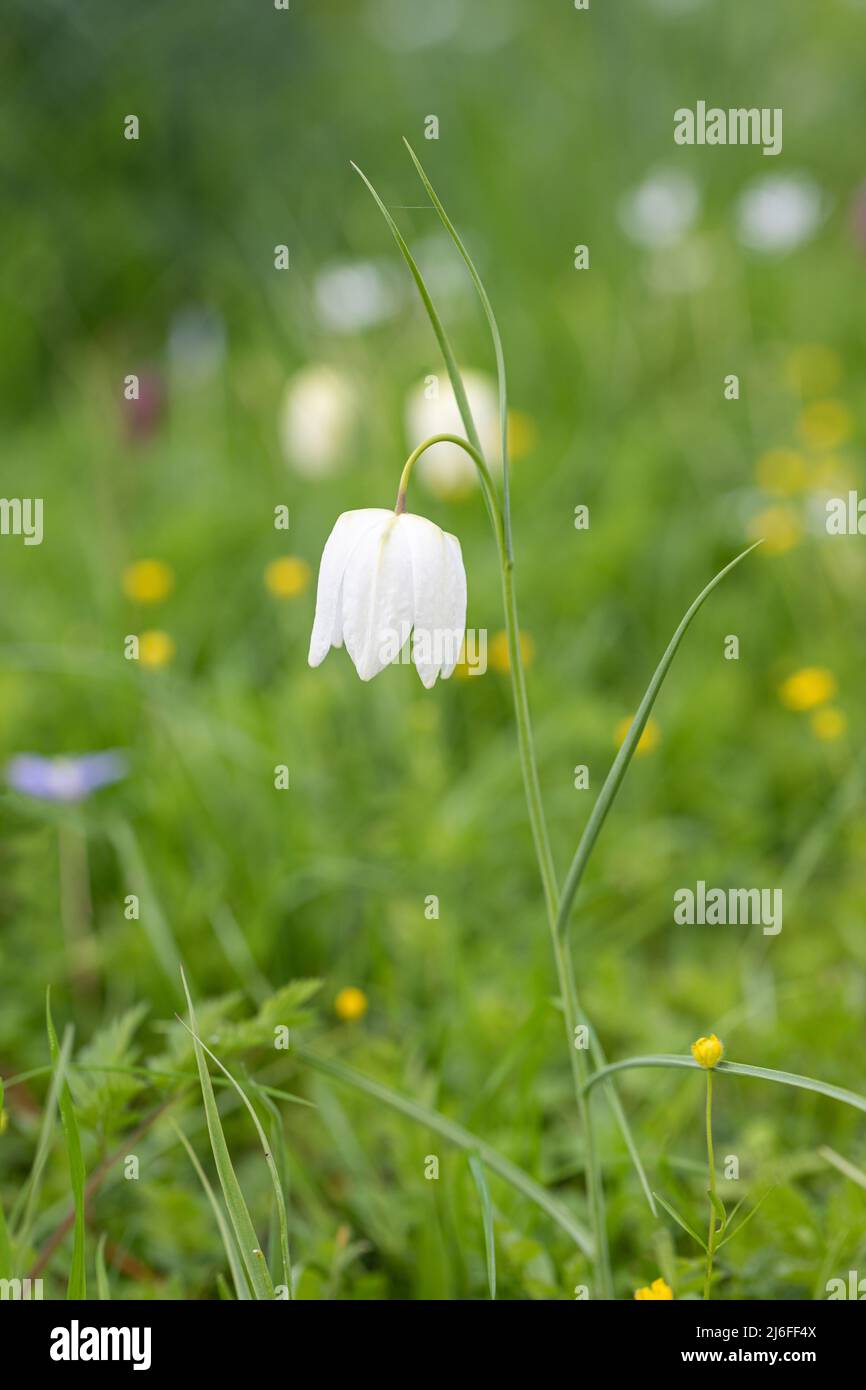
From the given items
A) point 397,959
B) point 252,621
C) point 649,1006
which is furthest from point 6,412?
point 649,1006

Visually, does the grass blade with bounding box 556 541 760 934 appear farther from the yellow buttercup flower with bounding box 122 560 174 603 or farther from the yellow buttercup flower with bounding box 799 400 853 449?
the yellow buttercup flower with bounding box 799 400 853 449

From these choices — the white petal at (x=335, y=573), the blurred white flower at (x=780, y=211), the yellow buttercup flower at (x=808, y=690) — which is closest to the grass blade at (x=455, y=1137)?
the white petal at (x=335, y=573)

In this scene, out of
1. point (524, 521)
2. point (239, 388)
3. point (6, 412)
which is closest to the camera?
point (524, 521)

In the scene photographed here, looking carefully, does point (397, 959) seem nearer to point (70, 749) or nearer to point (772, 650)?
point (70, 749)

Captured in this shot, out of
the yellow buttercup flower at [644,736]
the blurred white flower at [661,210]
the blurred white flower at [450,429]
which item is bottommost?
the yellow buttercup flower at [644,736]

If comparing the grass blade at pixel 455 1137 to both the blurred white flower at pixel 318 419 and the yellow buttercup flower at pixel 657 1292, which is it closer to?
the yellow buttercup flower at pixel 657 1292
